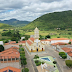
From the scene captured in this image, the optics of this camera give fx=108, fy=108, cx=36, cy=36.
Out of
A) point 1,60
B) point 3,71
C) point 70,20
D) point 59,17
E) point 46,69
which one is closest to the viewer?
point 3,71

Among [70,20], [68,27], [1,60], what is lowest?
[1,60]

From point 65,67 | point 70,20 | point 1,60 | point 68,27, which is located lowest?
point 65,67

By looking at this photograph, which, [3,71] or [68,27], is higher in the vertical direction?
[68,27]

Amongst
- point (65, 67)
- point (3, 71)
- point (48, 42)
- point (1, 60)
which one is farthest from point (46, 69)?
point (48, 42)

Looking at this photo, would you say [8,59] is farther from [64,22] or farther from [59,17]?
[59,17]

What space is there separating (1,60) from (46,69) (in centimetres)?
949

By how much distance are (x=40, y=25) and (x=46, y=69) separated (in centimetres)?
9326

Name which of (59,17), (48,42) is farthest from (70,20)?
(48,42)

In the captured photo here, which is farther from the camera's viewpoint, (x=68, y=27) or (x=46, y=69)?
(x=68, y=27)

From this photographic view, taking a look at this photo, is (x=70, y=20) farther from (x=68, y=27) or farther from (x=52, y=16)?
(x=52, y=16)

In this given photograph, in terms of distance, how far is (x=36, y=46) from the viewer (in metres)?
36.2

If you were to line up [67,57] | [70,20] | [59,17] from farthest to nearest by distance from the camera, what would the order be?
[59,17] < [70,20] < [67,57]

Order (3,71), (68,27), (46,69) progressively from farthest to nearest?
(68,27) < (46,69) < (3,71)

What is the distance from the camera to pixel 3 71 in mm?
18203
